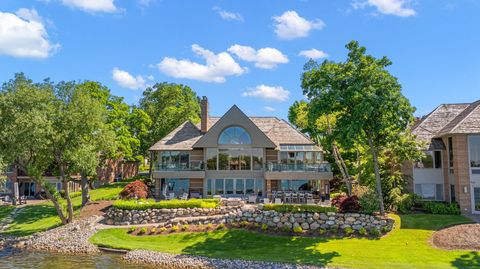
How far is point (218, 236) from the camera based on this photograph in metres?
22.9

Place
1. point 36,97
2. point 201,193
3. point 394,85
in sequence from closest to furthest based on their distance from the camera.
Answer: point 394,85, point 36,97, point 201,193

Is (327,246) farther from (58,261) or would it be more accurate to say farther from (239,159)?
(58,261)

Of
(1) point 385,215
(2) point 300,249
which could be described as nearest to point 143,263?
(2) point 300,249

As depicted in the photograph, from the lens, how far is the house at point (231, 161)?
3288cm

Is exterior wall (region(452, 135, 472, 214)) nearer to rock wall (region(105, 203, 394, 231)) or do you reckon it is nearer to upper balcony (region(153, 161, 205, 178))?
rock wall (region(105, 203, 394, 231))

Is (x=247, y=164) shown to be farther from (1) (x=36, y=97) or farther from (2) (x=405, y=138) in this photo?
(1) (x=36, y=97)

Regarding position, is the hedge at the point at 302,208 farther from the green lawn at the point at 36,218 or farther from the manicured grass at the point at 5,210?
the manicured grass at the point at 5,210

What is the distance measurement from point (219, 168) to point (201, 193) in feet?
9.40

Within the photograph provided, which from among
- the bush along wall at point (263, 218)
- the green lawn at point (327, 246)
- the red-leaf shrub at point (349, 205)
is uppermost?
the red-leaf shrub at point (349, 205)

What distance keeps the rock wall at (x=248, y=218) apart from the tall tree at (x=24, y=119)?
7.34 meters

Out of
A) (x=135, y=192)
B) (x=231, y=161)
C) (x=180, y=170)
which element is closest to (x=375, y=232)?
(x=231, y=161)

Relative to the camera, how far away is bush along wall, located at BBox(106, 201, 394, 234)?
872 inches

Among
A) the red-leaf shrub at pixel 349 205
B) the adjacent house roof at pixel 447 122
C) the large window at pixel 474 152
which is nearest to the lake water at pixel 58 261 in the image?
the red-leaf shrub at pixel 349 205

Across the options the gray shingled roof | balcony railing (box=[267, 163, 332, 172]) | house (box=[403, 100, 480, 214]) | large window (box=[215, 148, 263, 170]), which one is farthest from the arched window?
house (box=[403, 100, 480, 214])
